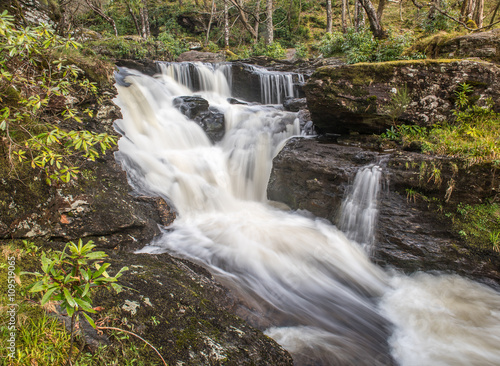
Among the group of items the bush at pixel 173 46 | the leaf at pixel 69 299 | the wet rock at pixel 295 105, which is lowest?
the leaf at pixel 69 299

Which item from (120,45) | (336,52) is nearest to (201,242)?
(120,45)

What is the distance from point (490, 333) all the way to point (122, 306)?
4.29 meters

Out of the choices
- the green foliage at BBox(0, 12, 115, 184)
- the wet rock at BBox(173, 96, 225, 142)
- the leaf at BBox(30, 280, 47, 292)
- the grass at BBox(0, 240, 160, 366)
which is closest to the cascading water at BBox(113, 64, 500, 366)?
the wet rock at BBox(173, 96, 225, 142)

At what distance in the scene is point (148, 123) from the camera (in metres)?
8.03

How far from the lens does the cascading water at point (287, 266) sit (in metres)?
3.29

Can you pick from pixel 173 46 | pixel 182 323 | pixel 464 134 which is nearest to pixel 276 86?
pixel 464 134

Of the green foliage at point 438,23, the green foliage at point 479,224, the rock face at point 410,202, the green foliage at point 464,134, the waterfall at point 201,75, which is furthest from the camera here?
the waterfall at point 201,75

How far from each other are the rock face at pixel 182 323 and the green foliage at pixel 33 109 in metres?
1.28

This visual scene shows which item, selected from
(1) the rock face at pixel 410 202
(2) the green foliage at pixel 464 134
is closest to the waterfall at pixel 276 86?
(2) the green foliage at pixel 464 134

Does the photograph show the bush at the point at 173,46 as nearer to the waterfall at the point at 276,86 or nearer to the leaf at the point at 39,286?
the waterfall at the point at 276,86

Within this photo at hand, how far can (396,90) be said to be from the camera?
6.38 m

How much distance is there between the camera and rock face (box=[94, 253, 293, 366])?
2068 mm

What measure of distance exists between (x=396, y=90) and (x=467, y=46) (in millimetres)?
2692

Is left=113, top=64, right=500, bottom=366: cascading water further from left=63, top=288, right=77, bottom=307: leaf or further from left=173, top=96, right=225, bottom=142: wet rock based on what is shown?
left=63, top=288, right=77, bottom=307: leaf
